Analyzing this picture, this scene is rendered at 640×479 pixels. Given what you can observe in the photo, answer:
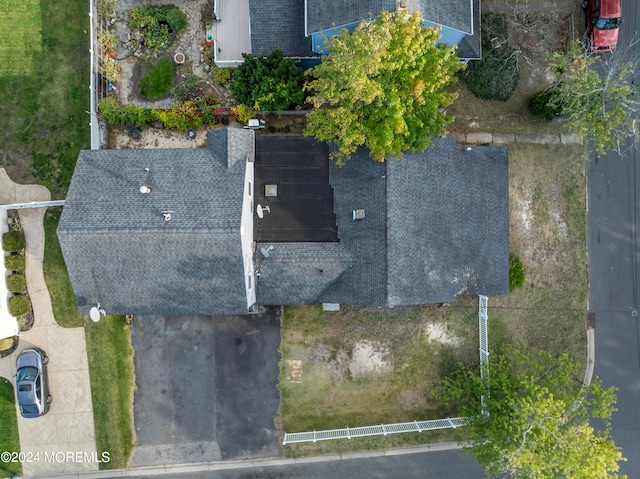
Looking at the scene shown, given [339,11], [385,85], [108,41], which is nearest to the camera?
[385,85]

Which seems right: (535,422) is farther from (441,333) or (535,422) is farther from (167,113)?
(167,113)

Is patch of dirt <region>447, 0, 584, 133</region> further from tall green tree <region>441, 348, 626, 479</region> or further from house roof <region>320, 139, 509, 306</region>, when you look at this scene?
tall green tree <region>441, 348, 626, 479</region>

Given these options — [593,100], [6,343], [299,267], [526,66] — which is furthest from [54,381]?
[526,66]

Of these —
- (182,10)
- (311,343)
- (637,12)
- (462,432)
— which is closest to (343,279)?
(311,343)

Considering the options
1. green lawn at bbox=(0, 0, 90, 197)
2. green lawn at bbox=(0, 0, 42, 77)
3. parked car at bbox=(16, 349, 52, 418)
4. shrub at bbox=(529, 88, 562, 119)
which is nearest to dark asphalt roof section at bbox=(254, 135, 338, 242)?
green lawn at bbox=(0, 0, 90, 197)

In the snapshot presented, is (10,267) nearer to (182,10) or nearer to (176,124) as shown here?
(176,124)

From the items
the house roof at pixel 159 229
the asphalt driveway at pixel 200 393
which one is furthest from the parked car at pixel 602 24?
the asphalt driveway at pixel 200 393
